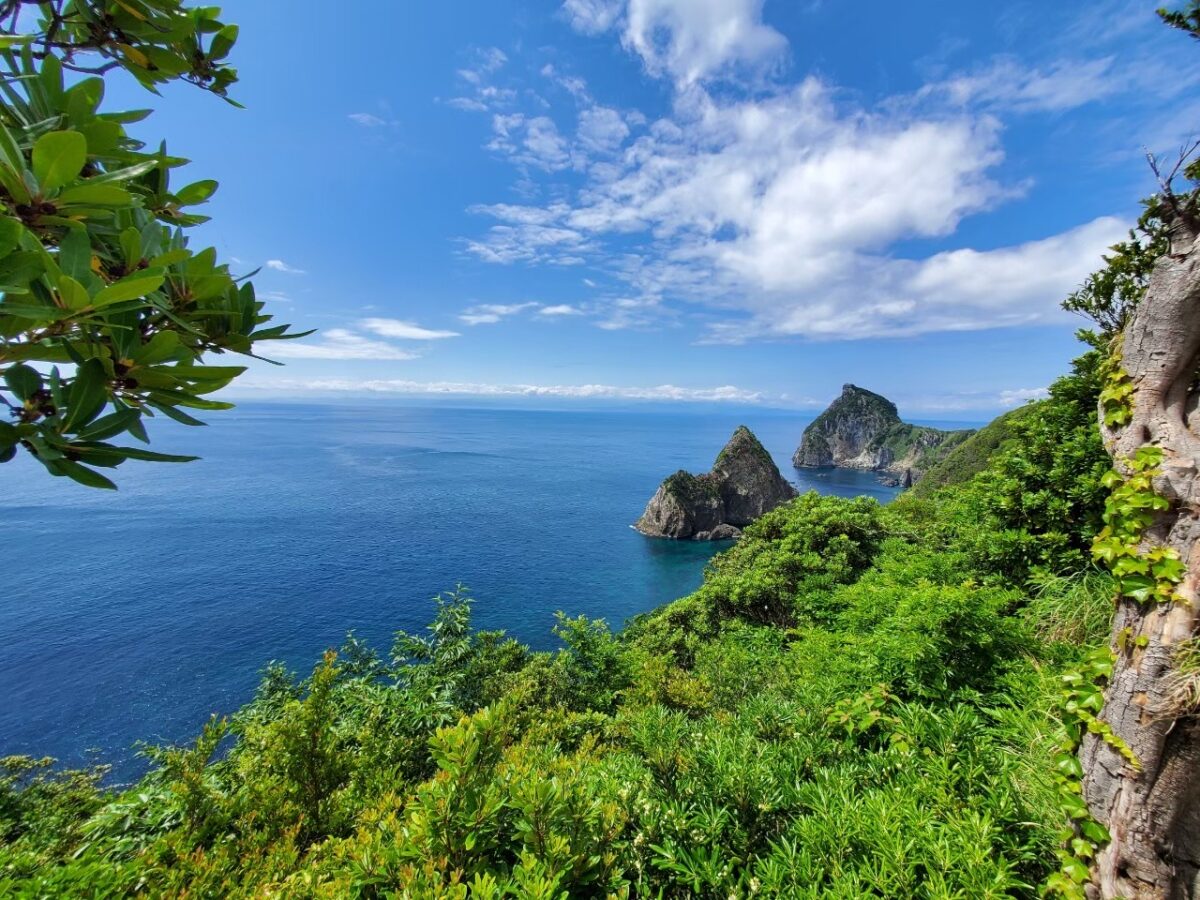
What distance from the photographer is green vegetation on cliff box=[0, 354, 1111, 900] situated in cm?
245

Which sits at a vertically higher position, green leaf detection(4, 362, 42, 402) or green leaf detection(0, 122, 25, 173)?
green leaf detection(0, 122, 25, 173)

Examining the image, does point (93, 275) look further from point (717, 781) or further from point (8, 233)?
point (717, 781)

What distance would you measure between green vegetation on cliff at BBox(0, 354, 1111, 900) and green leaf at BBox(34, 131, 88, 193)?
2.66m

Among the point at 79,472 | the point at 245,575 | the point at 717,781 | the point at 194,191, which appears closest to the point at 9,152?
the point at 79,472

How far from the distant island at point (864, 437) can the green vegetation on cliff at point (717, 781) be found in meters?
111

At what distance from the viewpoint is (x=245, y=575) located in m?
38.3

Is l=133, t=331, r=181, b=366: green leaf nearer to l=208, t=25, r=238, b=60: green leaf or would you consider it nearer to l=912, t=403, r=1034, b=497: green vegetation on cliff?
l=208, t=25, r=238, b=60: green leaf

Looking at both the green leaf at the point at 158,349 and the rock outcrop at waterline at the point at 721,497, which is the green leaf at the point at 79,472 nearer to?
the green leaf at the point at 158,349

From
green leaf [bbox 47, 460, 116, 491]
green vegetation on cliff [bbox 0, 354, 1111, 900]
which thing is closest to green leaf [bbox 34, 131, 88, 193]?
green leaf [bbox 47, 460, 116, 491]

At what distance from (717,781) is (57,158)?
4.20 meters

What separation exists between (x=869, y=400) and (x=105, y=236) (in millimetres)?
134372

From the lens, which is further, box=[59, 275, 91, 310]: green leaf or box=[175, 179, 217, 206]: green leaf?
box=[175, 179, 217, 206]: green leaf

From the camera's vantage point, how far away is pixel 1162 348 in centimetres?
309

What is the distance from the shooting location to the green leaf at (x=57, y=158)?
2.83 feet
